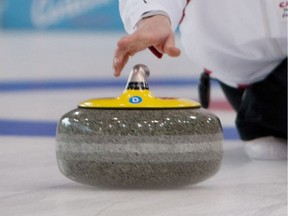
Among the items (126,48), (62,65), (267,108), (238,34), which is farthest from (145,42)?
(62,65)

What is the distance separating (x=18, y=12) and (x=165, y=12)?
5.29 metres

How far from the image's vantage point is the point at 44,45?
4.92m

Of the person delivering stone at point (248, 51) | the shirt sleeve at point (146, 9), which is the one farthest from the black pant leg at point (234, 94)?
the shirt sleeve at point (146, 9)

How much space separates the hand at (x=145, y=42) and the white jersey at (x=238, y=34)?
0.17m

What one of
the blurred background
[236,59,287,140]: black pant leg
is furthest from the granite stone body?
the blurred background

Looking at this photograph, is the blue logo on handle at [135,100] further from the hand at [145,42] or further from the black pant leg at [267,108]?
the black pant leg at [267,108]

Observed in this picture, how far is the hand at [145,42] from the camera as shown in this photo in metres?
0.88

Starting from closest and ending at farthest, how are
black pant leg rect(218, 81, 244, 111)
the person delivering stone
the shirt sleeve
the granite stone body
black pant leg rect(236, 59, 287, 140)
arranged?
the granite stone body
the shirt sleeve
the person delivering stone
black pant leg rect(236, 59, 287, 140)
black pant leg rect(218, 81, 244, 111)

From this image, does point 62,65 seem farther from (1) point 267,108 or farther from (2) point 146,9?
(2) point 146,9

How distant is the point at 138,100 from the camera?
0.88 m

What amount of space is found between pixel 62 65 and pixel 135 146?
8.38 feet

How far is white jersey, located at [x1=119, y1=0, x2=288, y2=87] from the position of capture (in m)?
1.15

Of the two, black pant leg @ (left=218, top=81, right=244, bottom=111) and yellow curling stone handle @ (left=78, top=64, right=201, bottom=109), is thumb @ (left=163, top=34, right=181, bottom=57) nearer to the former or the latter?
yellow curling stone handle @ (left=78, top=64, right=201, bottom=109)

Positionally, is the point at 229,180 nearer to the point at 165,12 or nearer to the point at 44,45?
the point at 165,12
